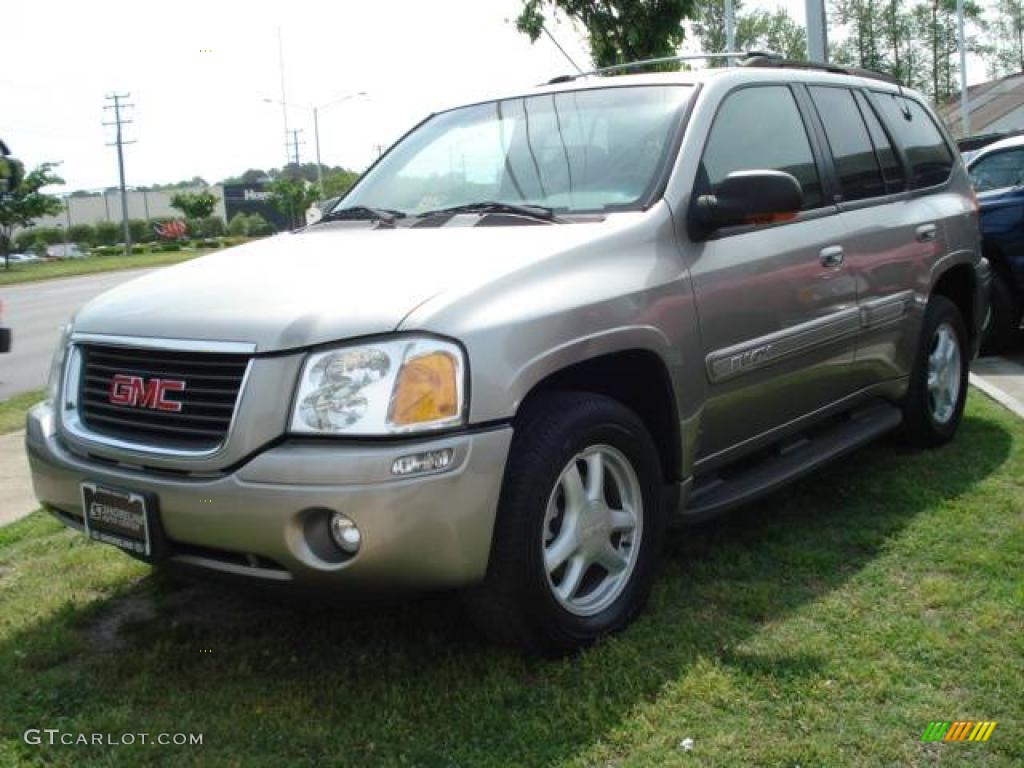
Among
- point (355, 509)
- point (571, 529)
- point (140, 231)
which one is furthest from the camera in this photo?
point (140, 231)

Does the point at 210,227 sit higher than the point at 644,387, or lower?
higher

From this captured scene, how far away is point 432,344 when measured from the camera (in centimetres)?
298

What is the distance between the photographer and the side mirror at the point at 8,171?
5.41m

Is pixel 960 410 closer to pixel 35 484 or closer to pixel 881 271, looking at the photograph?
pixel 881 271

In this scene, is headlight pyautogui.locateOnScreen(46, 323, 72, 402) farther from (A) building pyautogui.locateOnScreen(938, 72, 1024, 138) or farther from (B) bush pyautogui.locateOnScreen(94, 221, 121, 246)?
(B) bush pyautogui.locateOnScreen(94, 221, 121, 246)

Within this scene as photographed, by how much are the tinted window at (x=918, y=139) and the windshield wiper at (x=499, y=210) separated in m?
2.38

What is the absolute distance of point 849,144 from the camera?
4.98m

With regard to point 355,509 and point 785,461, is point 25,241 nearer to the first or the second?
point 785,461

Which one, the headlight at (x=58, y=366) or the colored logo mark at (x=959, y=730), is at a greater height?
the headlight at (x=58, y=366)

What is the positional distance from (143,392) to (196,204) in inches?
3326

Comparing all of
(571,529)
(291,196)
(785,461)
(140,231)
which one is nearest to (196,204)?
(291,196)

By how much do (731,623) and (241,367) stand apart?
1.76 meters

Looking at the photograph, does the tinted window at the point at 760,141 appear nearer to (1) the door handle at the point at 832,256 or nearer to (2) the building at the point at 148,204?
(1) the door handle at the point at 832,256

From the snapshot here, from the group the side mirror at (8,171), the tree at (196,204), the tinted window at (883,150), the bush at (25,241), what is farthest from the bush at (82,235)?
the tinted window at (883,150)
